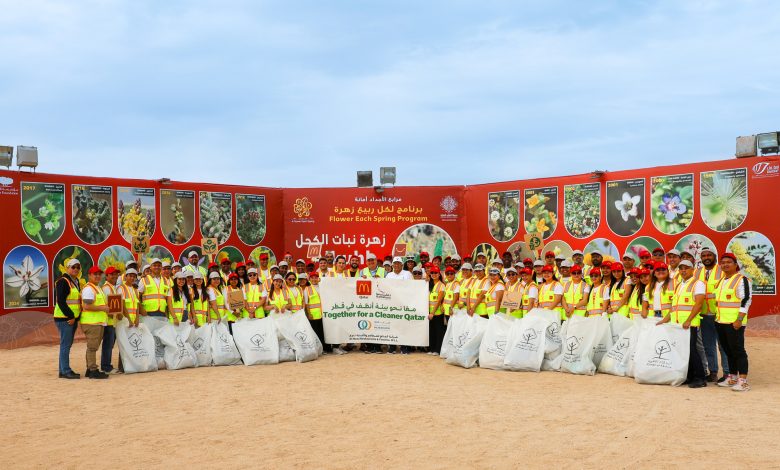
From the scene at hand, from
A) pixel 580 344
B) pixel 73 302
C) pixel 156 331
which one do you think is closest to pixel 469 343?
pixel 580 344

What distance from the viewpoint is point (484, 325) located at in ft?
31.5

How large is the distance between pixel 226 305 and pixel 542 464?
6.41m

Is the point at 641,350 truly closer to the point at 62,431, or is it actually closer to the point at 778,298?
the point at 778,298

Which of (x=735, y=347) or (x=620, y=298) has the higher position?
(x=620, y=298)

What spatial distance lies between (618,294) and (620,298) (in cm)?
6

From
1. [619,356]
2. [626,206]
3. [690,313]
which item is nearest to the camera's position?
[690,313]

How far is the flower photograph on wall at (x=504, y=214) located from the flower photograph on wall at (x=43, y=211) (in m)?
9.13

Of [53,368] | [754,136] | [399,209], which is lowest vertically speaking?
[53,368]

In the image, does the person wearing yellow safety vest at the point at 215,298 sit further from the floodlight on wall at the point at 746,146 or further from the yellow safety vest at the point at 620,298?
the floodlight on wall at the point at 746,146

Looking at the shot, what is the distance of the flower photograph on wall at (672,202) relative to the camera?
13.0 metres

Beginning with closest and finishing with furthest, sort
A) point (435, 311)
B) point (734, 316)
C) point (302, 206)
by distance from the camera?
point (734, 316) → point (435, 311) → point (302, 206)

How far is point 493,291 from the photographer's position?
9.97 m

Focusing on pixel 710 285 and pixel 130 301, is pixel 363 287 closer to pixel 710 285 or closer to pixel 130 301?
pixel 130 301

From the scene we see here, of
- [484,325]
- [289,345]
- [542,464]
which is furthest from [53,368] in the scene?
[542,464]
